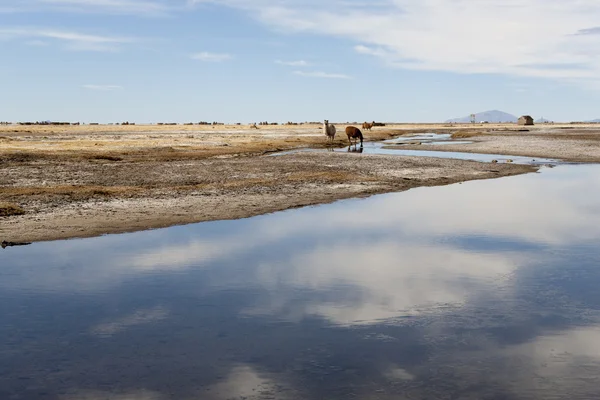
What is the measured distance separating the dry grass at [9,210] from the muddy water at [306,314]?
4237 millimetres

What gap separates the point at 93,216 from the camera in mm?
18031

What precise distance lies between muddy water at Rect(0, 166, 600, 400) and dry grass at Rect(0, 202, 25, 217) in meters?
4.24

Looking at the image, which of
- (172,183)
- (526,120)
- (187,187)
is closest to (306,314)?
(187,187)

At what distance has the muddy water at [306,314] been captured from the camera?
699cm

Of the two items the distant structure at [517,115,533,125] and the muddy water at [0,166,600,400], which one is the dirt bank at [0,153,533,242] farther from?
the distant structure at [517,115,533,125]

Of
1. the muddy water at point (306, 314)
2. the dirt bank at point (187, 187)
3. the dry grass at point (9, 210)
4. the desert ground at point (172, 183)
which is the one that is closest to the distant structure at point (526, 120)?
the desert ground at point (172, 183)

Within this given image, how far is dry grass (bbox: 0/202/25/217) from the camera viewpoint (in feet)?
59.4

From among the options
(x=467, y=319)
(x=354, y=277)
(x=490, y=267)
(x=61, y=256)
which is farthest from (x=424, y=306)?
(x=61, y=256)

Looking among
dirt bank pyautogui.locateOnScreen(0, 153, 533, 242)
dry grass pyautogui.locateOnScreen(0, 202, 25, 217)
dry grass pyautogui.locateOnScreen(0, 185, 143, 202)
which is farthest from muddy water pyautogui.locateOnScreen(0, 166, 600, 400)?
dry grass pyautogui.locateOnScreen(0, 185, 143, 202)

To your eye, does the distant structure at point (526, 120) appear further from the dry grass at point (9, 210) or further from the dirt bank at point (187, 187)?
the dry grass at point (9, 210)

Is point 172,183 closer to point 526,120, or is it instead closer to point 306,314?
point 306,314

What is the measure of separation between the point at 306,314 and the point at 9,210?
12567 mm

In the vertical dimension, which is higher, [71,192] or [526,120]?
[526,120]

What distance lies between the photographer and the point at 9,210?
18375 mm
